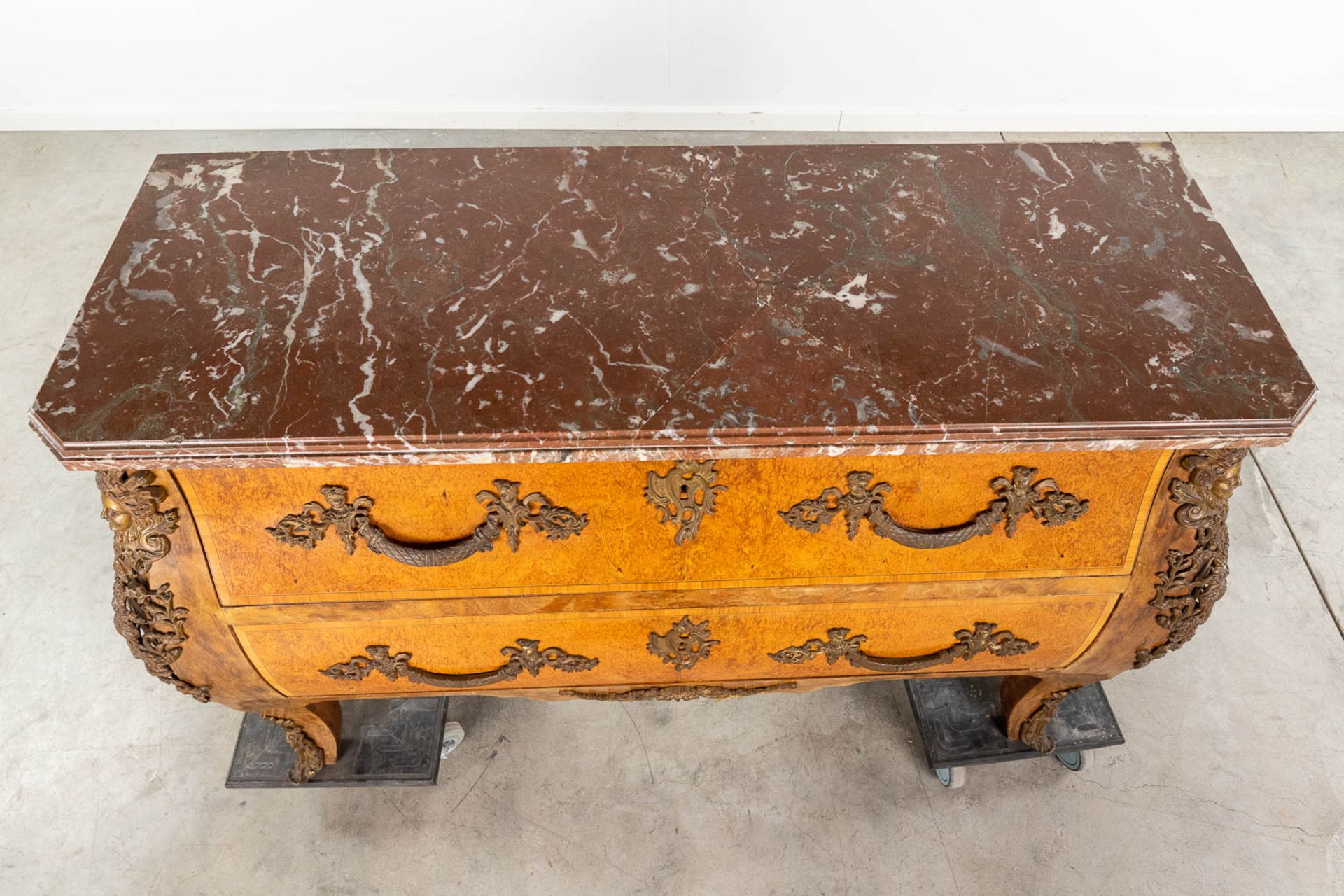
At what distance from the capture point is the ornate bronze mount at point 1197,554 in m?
1.73

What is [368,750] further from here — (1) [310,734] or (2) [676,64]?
(2) [676,64]

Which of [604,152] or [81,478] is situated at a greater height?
[604,152]

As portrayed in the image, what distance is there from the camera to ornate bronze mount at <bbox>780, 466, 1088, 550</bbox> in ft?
→ 5.72

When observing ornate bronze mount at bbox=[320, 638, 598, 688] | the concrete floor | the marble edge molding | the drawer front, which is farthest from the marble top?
the concrete floor

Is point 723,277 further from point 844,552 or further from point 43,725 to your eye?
point 43,725

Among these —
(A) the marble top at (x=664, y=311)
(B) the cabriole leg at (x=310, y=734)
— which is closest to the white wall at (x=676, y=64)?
(A) the marble top at (x=664, y=311)

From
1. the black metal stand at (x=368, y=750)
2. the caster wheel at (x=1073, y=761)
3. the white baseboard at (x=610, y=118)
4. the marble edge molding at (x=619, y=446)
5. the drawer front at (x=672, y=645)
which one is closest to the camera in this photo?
the marble edge molding at (x=619, y=446)

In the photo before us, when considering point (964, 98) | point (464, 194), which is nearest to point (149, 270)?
point (464, 194)

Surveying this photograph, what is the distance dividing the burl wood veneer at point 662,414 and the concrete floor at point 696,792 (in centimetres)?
48

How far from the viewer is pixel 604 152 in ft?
7.11

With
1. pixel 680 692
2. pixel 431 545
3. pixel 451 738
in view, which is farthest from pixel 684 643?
pixel 451 738

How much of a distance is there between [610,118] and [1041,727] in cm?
319

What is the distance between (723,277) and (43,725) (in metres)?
2.26

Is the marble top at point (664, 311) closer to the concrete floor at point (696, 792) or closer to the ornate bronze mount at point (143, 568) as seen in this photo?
the ornate bronze mount at point (143, 568)
